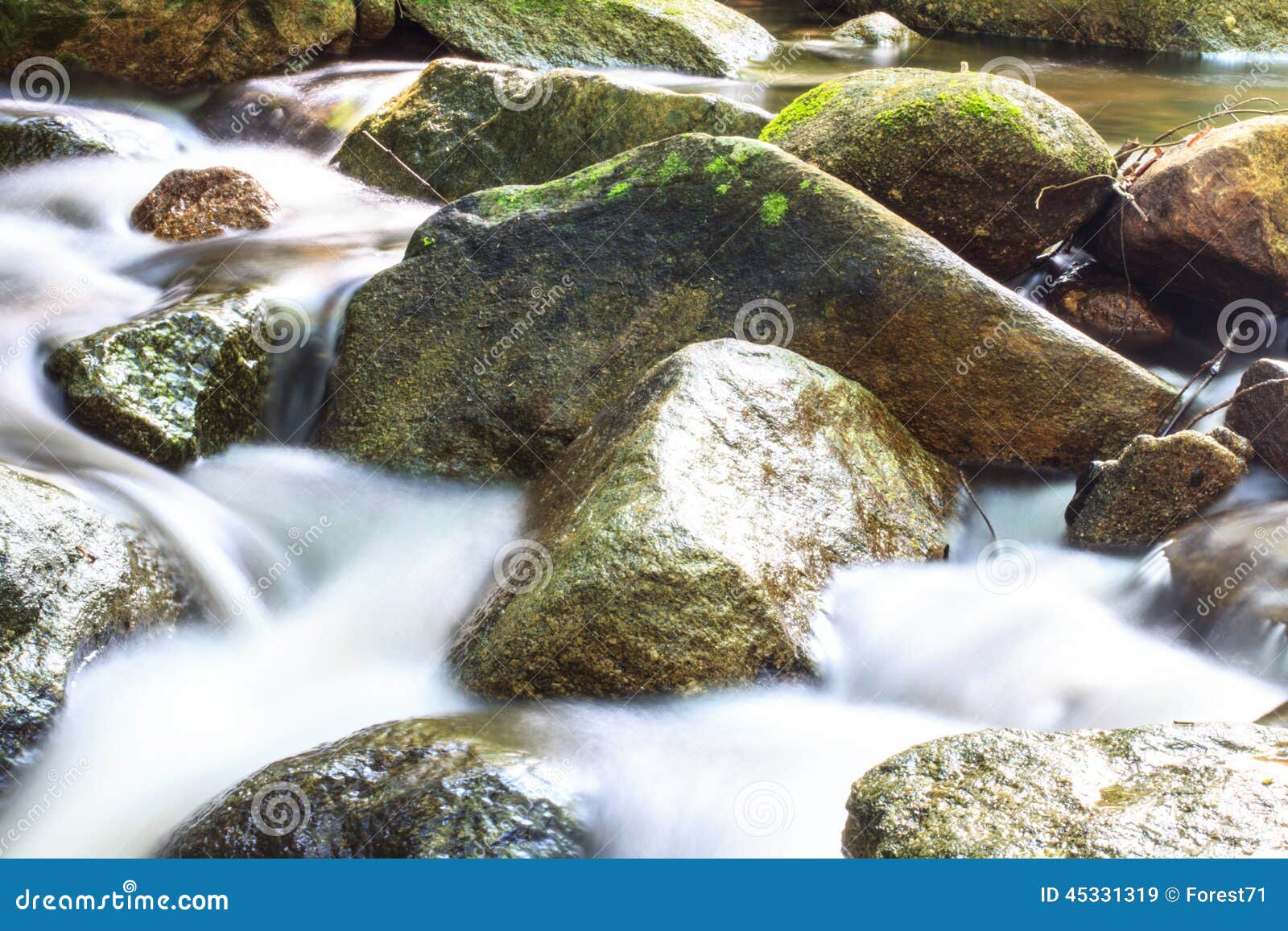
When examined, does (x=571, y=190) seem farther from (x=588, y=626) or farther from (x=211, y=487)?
(x=588, y=626)

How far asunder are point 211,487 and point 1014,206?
4.29 meters

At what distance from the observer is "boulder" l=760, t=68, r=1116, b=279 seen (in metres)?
5.64

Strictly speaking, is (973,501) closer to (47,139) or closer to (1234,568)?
(1234,568)

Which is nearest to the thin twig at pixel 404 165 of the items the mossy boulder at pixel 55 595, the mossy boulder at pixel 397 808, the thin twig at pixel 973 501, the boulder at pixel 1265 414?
the mossy boulder at pixel 55 595

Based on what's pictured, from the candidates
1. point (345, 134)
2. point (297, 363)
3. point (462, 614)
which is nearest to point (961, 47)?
point (345, 134)

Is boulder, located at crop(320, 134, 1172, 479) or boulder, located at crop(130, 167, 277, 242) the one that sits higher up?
boulder, located at crop(320, 134, 1172, 479)

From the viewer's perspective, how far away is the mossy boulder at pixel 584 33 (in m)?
10.6

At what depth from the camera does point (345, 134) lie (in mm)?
8711

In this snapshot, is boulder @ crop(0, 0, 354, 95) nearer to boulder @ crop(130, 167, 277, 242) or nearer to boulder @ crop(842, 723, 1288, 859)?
boulder @ crop(130, 167, 277, 242)

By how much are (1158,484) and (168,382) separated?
426 cm

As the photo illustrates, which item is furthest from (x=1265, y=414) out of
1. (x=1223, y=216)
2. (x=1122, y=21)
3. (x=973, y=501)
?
(x=1122, y=21)

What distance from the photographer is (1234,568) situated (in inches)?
160

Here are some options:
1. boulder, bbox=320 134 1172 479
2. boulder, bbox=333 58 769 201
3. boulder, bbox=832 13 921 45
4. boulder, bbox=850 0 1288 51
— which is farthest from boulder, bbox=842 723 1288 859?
boulder, bbox=850 0 1288 51

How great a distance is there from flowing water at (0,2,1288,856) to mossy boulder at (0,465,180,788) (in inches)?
3.6
